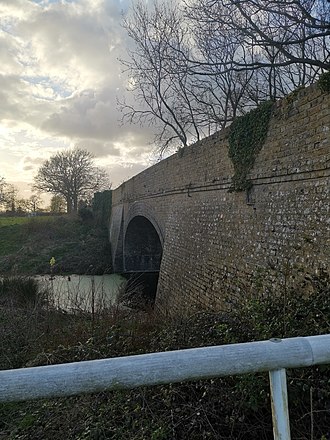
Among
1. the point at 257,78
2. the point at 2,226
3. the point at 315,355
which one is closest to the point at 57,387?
the point at 315,355

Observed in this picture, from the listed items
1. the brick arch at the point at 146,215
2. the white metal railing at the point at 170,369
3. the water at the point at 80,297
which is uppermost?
the brick arch at the point at 146,215

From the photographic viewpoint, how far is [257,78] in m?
16.5

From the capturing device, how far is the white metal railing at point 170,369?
3.30ft

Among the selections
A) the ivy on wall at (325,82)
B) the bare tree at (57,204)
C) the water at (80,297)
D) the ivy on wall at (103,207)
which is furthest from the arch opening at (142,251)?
the bare tree at (57,204)

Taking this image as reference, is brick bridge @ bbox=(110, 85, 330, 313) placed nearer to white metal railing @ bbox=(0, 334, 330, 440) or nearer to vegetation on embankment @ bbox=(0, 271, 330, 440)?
vegetation on embankment @ bbox=(0, 271, 330, 440)

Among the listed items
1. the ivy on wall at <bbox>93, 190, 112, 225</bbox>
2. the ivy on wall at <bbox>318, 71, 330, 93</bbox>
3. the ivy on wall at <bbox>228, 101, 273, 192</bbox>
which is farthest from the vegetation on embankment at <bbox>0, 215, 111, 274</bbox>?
the ivy on wall at <bbox>318, 71, 330, 93</bbox>

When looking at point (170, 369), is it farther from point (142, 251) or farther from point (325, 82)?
point (142, 251)

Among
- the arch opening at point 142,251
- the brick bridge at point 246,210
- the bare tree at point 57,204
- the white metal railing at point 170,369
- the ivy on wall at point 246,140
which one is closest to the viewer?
the white metal railing at point 170,369

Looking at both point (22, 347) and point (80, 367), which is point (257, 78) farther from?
point (80, 367)

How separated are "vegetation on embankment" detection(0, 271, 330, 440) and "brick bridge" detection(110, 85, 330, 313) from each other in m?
0.68

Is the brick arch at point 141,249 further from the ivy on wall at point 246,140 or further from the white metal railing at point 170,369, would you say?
the white metal railing at point 170,369

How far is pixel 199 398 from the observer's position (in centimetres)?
300

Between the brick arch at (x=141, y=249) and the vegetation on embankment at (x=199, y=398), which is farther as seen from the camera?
the brick arch at (x=141, y=249)

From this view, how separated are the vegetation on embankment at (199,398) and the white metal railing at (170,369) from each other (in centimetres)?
78
